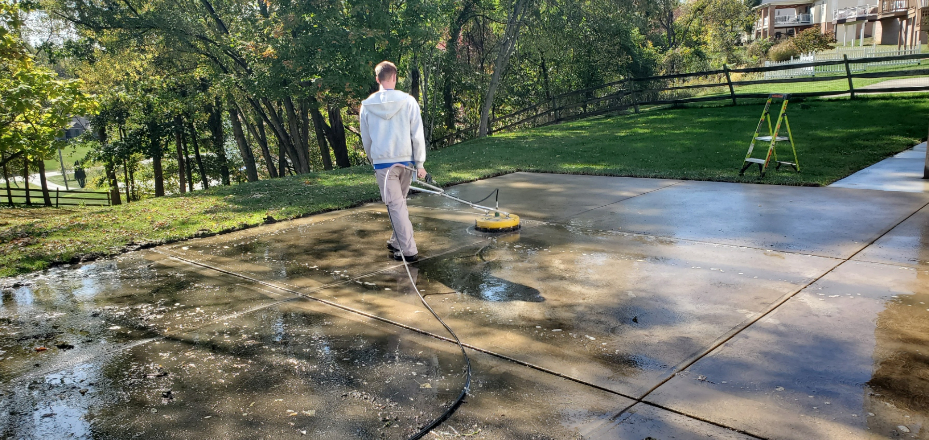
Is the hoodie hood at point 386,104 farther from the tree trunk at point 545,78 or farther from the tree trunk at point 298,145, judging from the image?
the tree trunk at point 545,78

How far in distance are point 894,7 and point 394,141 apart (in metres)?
46.5

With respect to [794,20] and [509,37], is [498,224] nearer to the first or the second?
[509,37]

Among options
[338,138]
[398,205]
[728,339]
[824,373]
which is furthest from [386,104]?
[338,138]

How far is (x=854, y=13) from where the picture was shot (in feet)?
148

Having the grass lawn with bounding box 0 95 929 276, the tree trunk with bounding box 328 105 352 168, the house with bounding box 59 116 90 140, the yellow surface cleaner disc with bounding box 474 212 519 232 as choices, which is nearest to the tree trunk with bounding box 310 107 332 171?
the tree trunk with bounding box 328 105 352 168

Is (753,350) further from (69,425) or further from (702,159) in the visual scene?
(702,159)

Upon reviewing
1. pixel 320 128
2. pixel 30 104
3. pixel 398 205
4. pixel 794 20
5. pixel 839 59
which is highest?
pixel 794 20

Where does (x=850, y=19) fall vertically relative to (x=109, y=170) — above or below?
above

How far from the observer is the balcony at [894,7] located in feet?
130

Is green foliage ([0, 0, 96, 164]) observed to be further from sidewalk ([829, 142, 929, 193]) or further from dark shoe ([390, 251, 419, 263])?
sidewalk ([829, 142, 929, 193])

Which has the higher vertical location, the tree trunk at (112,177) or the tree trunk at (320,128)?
the tree trunk at (320,128)

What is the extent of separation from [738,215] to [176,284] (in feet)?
19.4

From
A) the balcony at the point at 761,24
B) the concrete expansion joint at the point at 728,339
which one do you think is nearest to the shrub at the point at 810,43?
the balcony at the point at 761,24

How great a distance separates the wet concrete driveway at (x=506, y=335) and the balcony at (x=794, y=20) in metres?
51.3
